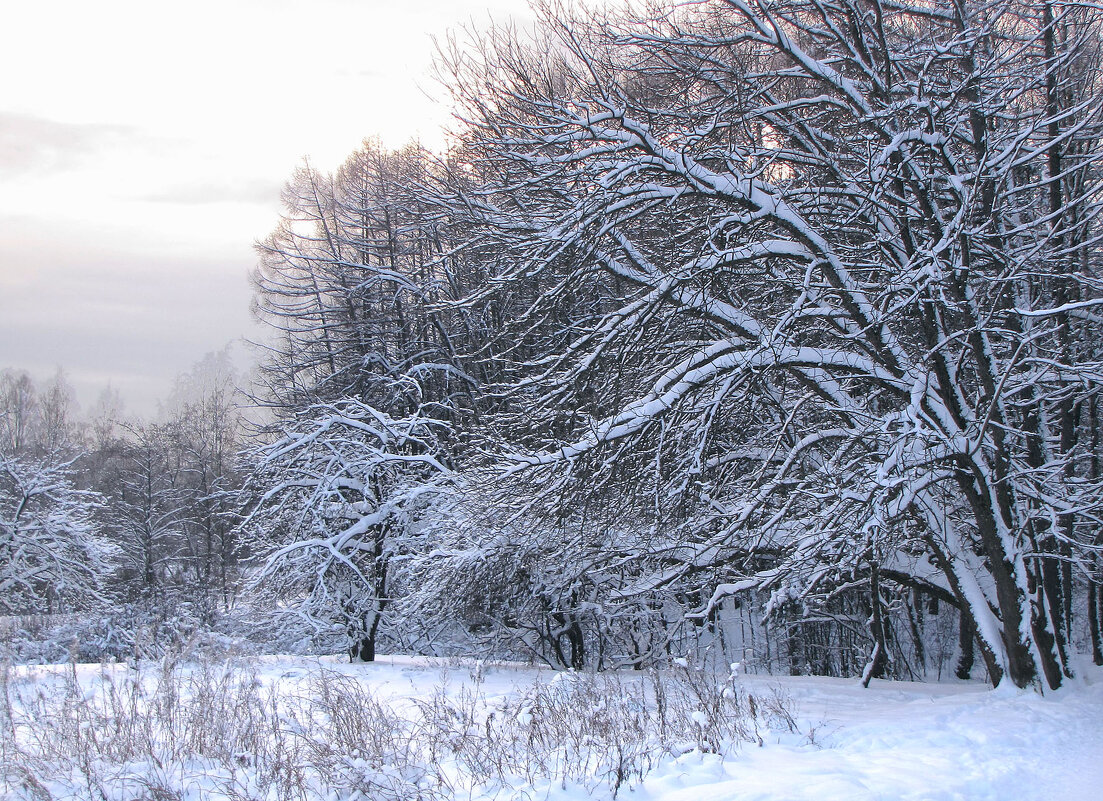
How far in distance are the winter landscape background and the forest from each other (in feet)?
0.21

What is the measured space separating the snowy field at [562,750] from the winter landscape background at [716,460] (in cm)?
4

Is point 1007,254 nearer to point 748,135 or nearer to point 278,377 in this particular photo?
point 748,135

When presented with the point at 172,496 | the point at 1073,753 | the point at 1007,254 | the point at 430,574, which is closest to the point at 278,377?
the point at 430,574

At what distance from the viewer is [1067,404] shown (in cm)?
981

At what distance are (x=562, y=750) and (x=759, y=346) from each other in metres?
3.79

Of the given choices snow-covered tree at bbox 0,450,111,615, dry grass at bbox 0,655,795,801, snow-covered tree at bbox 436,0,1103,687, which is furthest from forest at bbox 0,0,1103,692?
snow-covered tree at bbox 0,450,111,615

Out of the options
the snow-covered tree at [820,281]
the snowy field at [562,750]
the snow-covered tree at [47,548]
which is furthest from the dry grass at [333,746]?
the snow-covered tree at [47,548]

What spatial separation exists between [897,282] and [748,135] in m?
2.24

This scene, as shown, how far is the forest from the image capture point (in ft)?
22.6

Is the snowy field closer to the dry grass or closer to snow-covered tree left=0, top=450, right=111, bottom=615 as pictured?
the dry grass

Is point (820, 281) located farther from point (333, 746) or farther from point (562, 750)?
point (333, 746)

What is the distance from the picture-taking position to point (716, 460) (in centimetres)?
877

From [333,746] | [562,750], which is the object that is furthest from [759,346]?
[333,746]

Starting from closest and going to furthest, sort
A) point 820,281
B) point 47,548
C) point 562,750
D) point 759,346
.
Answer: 1. point 562,750
2. point 759,346
3. point 820,281
4. point 47,548
